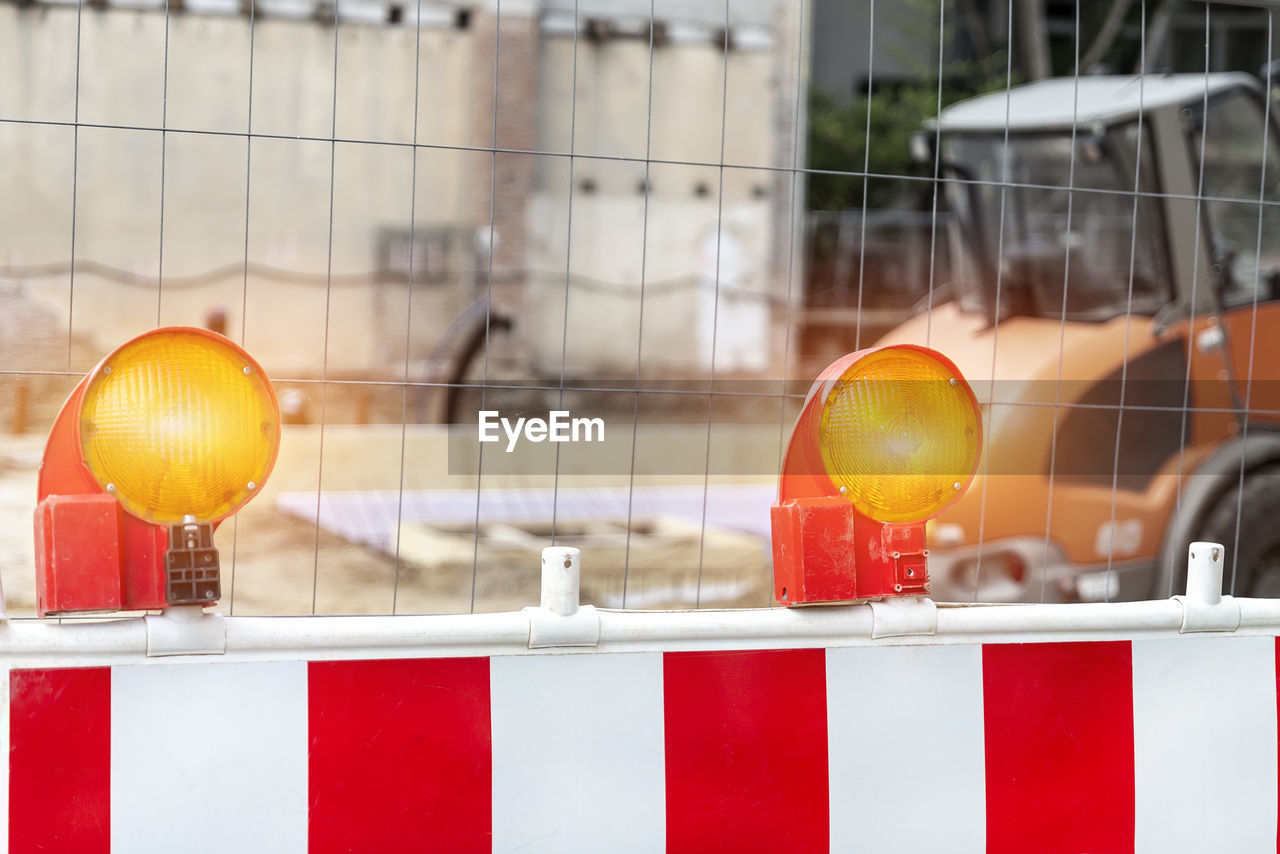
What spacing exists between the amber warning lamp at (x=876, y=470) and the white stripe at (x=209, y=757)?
0.67 metres

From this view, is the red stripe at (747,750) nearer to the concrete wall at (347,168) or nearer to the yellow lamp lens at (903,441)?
the yellow lamp lens at (903,441)

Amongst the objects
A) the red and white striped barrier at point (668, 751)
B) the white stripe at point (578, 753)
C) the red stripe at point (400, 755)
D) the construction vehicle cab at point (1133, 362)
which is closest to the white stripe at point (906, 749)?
the red and white striped barrier at point (668, 751)

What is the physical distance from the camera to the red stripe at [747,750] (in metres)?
1.68

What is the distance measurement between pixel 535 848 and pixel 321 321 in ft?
39.0

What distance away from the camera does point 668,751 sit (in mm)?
1676

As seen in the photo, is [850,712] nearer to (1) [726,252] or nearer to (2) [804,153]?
(1) [726,252]

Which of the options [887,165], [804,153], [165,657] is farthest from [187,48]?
[165,657]

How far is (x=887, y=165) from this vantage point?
56.7ft

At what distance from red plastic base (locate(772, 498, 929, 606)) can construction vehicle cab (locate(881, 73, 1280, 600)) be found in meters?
3.11

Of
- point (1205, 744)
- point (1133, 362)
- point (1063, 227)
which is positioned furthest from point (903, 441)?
point (1063, 227)

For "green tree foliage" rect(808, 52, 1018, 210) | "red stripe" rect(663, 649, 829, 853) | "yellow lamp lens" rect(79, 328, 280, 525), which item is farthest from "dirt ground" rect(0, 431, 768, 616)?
"green tree foliage" rect(808, 52, 1018, 210)

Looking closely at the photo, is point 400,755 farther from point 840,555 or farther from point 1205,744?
point 1205,744

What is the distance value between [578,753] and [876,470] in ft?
1.79

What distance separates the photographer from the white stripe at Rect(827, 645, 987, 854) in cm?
174
